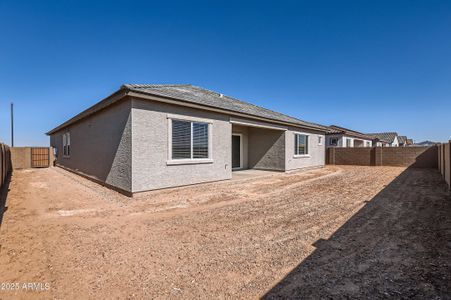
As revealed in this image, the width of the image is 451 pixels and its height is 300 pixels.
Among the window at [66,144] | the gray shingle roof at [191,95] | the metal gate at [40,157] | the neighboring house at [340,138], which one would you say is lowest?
the metal gate at [40,157]

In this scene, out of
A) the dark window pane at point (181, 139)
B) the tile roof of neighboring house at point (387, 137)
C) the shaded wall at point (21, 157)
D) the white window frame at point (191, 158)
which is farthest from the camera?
the tile roof of neighboring house at point (387, 137)

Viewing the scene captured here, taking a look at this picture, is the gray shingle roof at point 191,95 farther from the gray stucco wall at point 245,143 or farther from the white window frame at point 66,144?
the white window frame at point 66,144

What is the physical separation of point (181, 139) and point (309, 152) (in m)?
11.4

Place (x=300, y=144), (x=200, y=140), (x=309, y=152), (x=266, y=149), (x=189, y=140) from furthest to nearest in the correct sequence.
A: (x=309, y=152)
(x=300, y=144)
(x=266, y=149)
(x=200, y=140)
(x=189, y=140)

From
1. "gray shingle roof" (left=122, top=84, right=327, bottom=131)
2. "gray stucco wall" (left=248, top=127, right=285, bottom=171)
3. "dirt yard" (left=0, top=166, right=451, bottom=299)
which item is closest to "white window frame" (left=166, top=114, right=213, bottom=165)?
"gray shingle roof" (left=122, top=84, right=327, bottom=131)

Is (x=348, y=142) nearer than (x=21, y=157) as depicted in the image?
No

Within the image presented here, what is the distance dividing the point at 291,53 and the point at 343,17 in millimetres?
3561

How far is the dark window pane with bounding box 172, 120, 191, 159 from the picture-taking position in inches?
314

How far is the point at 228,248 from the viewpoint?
11.6 ft

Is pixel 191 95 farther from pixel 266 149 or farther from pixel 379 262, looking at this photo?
pixel 379 262

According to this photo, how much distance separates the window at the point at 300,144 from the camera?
579 inches

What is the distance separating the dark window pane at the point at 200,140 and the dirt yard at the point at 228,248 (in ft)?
8.68

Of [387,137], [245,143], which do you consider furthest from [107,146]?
[387,137]

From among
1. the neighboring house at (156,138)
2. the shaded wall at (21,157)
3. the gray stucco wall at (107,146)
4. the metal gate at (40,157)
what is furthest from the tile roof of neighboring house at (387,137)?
the shaded wall at (21,157)
